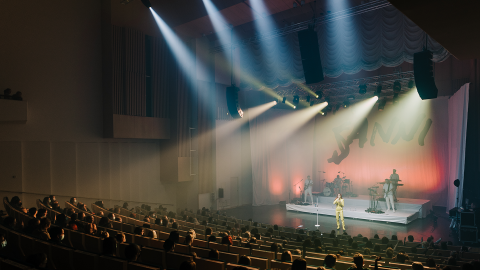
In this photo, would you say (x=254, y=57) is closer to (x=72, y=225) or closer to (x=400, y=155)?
(x=400, y=155)

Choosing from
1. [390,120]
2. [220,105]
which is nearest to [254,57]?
[220,105]

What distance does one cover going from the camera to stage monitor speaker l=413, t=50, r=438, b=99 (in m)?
7.70

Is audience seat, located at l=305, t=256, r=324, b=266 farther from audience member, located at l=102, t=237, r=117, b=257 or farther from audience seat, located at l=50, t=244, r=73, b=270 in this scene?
audience seat, located at l=50, t=244, r=73, b=270

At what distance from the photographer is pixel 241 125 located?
691 inches

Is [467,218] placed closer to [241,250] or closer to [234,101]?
[241,250]

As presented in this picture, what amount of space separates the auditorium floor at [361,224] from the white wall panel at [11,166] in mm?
8529

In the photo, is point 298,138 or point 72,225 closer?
point 72,225

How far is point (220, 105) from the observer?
16.4 m

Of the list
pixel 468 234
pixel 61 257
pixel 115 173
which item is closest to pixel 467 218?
pixel 468 234

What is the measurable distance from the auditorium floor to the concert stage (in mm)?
226

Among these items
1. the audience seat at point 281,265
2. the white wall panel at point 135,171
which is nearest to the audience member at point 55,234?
the audience seat at point 281,265

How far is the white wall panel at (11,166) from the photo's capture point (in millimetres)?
9500

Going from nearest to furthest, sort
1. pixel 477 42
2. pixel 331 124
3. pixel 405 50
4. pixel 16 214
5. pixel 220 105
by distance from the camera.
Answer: pixel 477 42
pixel 16 214
pixel 405 50
pixel 220 105
pixel 331 124

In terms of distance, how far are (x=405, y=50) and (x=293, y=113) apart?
8.65 m
